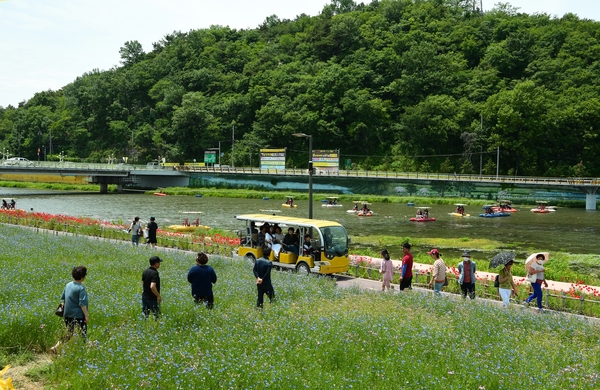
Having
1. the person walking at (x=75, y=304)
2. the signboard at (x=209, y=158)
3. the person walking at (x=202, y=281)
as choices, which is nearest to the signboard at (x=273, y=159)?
the signboard at (x=209, y=158)

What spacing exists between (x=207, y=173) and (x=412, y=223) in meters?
56.7

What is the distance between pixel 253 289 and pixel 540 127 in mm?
88020

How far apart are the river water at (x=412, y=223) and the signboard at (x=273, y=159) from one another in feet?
76.5

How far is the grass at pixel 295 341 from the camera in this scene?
27.1 feet

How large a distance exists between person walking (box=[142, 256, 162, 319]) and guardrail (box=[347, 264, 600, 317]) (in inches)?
432

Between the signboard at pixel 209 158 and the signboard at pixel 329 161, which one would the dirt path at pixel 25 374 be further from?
the signboard at pixel 209 158

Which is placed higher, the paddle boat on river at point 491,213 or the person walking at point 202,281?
the person walking at point 202,281

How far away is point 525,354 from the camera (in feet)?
31.8

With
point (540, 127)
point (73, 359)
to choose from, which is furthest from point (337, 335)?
point (540, 127)

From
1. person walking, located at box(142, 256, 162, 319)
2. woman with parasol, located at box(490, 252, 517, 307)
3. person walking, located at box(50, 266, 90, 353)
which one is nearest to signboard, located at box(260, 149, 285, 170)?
woman with parasol, located at box(490, 252, 517, 307)

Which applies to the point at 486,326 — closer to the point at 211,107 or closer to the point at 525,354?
the point at 525,354

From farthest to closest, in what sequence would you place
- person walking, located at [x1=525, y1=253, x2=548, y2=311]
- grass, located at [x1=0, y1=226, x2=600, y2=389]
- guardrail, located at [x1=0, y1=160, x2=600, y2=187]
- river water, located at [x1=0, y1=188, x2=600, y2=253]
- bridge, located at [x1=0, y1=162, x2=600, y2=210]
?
guardrail, located at [x1=0, y1=160, x2=600, y2=187] < bridge, located at [x1=0, y1=162, x2=600, y2=210] < river water, located at [x1=0, y1=188, x2=600, y2=253] < person walking, located at [x1=525, y1=253, x2=548, y2=311] < grass, located at [x1=0, y1=226, x2=600, y2=389]

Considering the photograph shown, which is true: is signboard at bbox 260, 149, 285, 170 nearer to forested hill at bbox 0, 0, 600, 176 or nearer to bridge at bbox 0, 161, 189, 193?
bridge at bbox 0, 161, 189, 193

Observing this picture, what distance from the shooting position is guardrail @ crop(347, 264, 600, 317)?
621 inches
